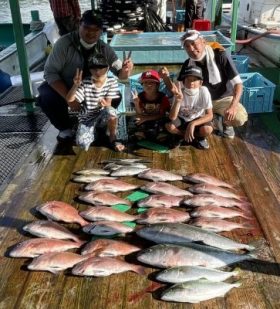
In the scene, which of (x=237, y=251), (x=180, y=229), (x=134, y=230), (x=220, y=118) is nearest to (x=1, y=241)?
(x=134, y=230)

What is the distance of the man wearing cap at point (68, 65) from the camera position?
4.18m

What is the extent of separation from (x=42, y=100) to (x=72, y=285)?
8.69 ft

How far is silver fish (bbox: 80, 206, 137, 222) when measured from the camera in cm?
295

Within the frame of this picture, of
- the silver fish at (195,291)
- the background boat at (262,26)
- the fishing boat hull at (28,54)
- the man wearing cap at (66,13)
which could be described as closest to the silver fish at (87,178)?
the silver fish at (195,291)

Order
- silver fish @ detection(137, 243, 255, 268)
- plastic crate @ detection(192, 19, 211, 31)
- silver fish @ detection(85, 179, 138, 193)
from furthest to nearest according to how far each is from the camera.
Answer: plastic crate @ detection(192, 19, 211, 31) → silver fish @ detection(85, 179, 138, 193) → silver fish @ detection(137, 243, 255, 268)

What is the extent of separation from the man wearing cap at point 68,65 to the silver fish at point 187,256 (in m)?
2.16

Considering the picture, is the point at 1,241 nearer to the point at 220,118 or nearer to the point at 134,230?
the point at 134,230

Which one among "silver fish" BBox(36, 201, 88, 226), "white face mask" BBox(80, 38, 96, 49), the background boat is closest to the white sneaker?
"white face mask" BBox(80, 38, 96, 49)

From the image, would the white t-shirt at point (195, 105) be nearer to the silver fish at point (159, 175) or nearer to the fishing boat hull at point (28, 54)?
the silver fish at point (159, 175)

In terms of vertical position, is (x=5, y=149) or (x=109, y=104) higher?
(x=109, y=104)

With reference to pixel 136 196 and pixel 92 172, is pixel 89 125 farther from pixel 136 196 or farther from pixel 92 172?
pixel 136 196

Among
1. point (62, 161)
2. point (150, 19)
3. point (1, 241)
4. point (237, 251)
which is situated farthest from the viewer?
point (150, 19)

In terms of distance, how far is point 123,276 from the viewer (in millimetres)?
2449

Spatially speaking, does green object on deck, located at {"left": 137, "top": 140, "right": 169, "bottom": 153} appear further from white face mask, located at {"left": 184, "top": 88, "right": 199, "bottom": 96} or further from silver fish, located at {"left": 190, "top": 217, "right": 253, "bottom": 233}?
silver fish, located at {"left": 190, "top": 217, "right": 253, "bottom": 233}
